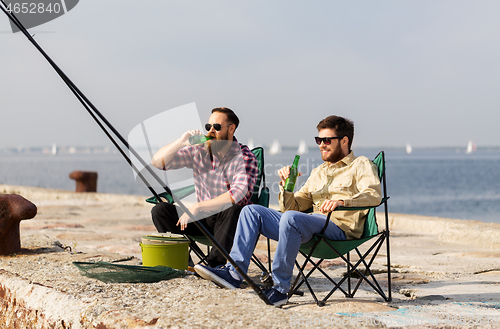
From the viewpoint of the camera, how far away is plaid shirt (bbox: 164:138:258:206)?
2.86 m

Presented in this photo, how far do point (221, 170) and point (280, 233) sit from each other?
75 centimetres

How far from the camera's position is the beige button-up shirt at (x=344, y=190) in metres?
2.53

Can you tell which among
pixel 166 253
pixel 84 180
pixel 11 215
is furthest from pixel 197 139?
pixel 84 180

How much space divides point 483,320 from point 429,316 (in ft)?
0.73

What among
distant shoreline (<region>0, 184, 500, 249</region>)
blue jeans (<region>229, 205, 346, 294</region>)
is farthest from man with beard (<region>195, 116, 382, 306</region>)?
distant shoreline (<region>0, 184, 500, 249</region>)

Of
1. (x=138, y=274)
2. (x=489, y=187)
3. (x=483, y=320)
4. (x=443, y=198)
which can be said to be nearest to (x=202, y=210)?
(x=138, y=274)

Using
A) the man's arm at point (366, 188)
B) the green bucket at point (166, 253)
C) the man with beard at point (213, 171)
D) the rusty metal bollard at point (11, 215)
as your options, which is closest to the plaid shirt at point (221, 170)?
the man with beard at point (213, 171)

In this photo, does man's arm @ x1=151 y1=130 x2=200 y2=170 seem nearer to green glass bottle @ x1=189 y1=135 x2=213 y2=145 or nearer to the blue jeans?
green glass bottle @ x1=189 y1=135 x2=213 y2=145

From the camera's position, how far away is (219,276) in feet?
8.07

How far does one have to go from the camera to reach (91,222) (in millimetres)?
6230

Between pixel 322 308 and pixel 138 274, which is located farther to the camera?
pixel 138 274

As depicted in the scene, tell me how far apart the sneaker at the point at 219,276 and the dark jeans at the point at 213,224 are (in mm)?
239

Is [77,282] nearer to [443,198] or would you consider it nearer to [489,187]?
[443,198]

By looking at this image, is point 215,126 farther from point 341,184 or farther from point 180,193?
point 341,184
